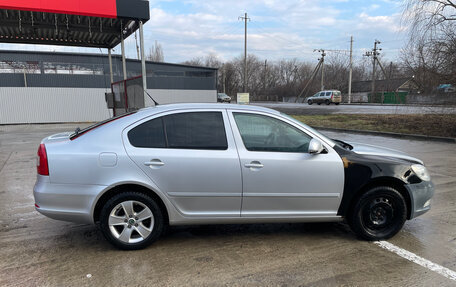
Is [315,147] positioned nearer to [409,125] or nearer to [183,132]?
[183,132]

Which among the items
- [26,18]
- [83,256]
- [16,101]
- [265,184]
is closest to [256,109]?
[265,184]

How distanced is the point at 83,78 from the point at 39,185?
22.7m

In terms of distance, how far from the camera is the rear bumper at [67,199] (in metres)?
3.24

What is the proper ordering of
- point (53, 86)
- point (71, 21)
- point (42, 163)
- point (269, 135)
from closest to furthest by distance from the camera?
point (42, 163)
point (269, 135)
point (71, 21)
point (53, 86)

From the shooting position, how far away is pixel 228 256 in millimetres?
3355

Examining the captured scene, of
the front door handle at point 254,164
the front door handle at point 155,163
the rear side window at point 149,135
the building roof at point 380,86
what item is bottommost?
the front door handle at point 254,164

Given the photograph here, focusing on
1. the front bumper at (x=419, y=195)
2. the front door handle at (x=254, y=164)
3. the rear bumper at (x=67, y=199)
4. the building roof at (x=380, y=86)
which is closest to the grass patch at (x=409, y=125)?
the front bumper at (x=419, y=195)

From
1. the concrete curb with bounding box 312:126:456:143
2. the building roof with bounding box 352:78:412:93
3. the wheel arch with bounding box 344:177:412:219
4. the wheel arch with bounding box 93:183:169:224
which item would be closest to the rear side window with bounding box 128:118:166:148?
the wheel arch with bounding box 93:183:169:224

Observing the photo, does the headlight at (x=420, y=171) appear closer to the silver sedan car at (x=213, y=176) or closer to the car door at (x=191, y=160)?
the silver sedan car at (x=213, y=176)

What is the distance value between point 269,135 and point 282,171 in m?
0.45

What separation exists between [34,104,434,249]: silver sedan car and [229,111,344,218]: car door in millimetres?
12

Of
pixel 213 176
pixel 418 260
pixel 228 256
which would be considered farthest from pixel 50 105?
pixel 418 260

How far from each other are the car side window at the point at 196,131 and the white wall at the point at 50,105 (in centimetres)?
2059

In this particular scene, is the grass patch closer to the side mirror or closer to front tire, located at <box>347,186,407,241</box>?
front tire, located at <box>347,186,407,241</box>
